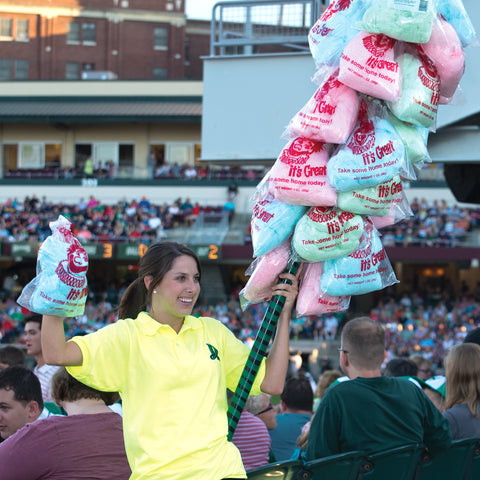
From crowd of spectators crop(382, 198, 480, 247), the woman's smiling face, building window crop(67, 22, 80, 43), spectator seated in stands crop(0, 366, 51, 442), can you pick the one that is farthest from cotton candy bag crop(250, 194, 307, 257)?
building window crop(67, 22, 80, 43)

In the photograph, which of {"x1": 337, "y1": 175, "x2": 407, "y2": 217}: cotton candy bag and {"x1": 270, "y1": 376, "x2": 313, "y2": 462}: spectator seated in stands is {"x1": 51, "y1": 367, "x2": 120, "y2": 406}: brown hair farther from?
{"x1": 270, "y1": 376, "x2": 313, "y2": 462}: spectator seated in stands

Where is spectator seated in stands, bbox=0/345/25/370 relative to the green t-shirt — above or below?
below

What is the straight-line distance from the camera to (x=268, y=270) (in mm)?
3227

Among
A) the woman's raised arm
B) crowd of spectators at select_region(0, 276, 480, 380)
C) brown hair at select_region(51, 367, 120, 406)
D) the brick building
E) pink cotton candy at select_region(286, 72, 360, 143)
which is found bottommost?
crowd of spectators at select_region(0, 276, 480, 380)

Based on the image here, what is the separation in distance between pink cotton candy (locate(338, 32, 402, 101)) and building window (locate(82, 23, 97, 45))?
4041 centimetres

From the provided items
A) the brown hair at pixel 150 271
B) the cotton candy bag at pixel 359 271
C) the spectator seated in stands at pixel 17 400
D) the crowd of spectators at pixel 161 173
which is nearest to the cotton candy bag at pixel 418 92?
the cotton candy bag at pixel 359 271

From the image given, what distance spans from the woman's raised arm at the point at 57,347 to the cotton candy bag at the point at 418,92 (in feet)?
5.57

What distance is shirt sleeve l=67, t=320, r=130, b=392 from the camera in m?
2.64

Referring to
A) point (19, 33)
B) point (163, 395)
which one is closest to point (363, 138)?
point (163, 395)

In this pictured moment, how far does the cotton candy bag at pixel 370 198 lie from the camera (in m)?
3.16

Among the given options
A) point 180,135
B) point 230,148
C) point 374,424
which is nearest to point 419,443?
point 374,424

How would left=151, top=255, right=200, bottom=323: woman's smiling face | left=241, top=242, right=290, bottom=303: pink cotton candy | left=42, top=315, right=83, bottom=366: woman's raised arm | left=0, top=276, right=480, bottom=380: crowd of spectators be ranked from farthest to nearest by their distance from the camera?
left=0, top=276, right=480, bottom=380: crowd of spectators
left=241, top=242, right=290, bottom=303: pink cotton candy
left=151, top=255, right=200, bottom=323: woman's smiling face
left=42, top=315, right=83, bottom=366: woman's raised arm

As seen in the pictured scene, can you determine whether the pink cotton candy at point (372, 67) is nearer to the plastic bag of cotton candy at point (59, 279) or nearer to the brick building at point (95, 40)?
the plastic bag of cotton candy at point (59, 279)

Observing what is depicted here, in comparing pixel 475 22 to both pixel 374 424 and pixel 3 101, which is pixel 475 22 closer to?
pixel 374 424
